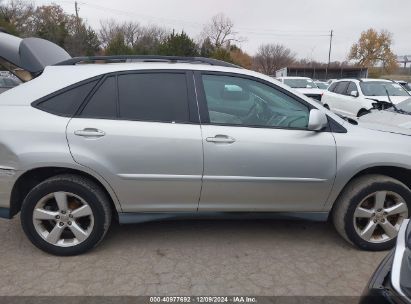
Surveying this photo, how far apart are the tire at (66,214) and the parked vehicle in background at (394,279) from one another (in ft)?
7.10

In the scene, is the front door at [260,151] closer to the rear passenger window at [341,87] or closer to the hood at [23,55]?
the hood at [23,55]

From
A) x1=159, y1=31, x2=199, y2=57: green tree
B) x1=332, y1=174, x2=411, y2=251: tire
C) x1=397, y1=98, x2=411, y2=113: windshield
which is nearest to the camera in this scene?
x1=332, y1=174, x2=411, y2=251: tire

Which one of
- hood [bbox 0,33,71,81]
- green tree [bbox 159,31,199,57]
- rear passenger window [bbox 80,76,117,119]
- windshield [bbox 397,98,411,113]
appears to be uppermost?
green tree [bbox 159,31,199,57]

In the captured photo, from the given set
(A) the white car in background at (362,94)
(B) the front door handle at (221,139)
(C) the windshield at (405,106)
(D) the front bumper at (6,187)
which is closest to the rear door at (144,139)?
(B) the front door handle at (221,139)

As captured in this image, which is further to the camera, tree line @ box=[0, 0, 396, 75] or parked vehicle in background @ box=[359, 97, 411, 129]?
tree line @ box=[0, 0, 396, 75]

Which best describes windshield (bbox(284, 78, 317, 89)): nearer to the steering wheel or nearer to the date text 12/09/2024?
the steering wheel

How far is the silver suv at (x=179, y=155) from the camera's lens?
2.94 metres

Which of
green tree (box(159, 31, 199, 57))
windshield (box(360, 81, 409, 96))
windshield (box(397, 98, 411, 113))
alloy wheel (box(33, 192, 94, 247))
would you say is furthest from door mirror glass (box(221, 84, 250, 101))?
green tree (box(159, 31, 199, 57))

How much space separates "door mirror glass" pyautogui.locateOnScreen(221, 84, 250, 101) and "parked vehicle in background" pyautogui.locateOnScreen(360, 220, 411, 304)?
1.85 meters

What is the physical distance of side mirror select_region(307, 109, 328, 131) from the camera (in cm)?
296

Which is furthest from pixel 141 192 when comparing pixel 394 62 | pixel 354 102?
pixel 394 62

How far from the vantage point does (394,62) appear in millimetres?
68812

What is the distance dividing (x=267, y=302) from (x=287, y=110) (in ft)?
5.38

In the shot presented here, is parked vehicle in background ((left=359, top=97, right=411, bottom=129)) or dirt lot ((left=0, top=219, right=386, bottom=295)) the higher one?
parked vehicle in background ((left=359, top=97, right=411, bottom=129))
